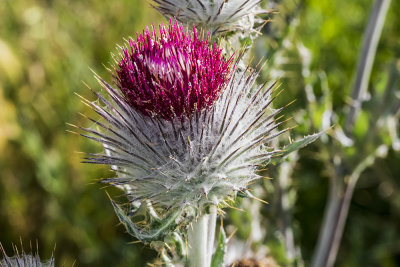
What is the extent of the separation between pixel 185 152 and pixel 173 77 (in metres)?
0.31

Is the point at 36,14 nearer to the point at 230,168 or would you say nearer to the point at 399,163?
the point at 399,163

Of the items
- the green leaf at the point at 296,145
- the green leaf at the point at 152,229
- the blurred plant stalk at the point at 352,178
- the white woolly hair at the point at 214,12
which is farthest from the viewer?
the blurred plant stalk at the point at 352,178

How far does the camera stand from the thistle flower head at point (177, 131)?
176 centimetres

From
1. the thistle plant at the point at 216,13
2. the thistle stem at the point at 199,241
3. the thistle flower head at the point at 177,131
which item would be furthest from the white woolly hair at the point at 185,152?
the thistle plant at the point at 216,13

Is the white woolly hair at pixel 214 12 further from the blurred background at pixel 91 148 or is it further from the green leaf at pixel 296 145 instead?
the blurred background at pixel 91 148

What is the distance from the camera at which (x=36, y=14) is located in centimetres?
684

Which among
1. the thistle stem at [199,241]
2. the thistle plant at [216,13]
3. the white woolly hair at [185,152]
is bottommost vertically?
the thistle stem at [199,241]

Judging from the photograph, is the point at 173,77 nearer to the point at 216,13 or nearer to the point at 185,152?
the point at 185,152

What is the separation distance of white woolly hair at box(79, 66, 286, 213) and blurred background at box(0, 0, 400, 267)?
1546 mm

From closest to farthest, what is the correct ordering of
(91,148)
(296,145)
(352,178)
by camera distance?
(296,145), (352,178), (91,148)

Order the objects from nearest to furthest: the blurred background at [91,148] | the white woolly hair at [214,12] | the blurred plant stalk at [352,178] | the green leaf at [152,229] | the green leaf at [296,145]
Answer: the green leaf at [152,229] → the green leaf at [296,145] → the white woolly hair at [214,12] → the blurred plant stalk at [352,178] → the blurred background at [91,148]

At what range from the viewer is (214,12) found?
2141 millimetres

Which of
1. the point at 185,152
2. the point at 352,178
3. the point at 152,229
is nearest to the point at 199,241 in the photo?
the point at 152,229

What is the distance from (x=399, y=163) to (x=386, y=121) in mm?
2146
